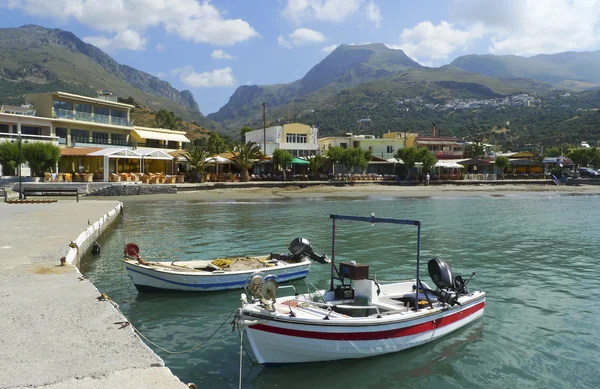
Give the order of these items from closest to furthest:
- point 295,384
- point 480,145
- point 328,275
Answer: point 295,384 < point 328,275 < point 480,145

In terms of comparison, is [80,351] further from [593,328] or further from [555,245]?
[555,245]

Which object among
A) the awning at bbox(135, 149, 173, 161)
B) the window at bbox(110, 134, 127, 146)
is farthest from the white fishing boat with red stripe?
the window at bbox(110, 134, 127, 146)

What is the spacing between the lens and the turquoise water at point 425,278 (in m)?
8.86

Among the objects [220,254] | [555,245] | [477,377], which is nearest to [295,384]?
[477,377]

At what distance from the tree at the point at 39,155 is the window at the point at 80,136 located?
10.6 meters

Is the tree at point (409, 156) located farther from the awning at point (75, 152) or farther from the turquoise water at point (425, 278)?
the awning at point (75, 152)

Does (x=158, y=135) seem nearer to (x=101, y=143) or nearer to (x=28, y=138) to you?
(x=101, y=143)

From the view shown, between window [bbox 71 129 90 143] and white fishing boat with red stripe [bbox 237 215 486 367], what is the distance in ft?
178

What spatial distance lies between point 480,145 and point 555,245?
78.3 metres

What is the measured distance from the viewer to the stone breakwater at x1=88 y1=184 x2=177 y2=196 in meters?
45.8

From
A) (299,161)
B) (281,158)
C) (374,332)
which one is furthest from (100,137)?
(374,332)

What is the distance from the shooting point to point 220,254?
19.4m

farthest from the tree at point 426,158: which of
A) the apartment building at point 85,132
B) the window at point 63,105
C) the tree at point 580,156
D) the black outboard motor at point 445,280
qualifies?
the black outboard motor at point 445,280

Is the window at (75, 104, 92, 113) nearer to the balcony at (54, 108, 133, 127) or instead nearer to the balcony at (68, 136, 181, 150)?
the balcony at (54, 108, 133, 127)
